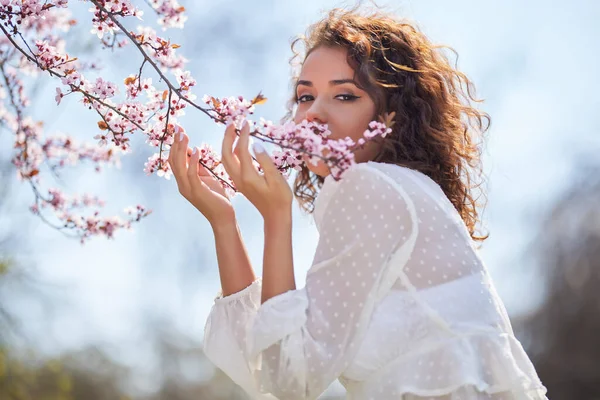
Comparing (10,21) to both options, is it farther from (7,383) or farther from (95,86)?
(7,383)

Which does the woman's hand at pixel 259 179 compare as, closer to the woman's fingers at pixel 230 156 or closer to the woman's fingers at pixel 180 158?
the woman's fingers at pixel 230 156

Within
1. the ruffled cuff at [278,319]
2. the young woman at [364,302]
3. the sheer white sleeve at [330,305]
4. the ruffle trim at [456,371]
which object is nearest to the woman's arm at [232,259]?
the young woman at [364,302]

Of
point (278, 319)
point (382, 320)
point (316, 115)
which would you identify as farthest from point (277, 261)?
point (316, 115)

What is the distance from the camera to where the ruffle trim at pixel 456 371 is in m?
1.38

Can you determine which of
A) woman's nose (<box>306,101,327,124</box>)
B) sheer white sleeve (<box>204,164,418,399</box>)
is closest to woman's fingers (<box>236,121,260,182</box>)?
sheer white sleeve (<box>204,164,418,399</box>)

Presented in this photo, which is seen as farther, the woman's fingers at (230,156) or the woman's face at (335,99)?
the woman's face at (335,99)

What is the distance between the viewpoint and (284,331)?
4.44 ft

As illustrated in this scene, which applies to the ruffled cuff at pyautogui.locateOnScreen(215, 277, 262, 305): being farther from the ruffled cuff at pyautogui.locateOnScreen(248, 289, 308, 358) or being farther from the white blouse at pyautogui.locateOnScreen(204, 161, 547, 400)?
the ruffled cuff at pyautogui.locateOnScreen(248, 289, 308, 358)

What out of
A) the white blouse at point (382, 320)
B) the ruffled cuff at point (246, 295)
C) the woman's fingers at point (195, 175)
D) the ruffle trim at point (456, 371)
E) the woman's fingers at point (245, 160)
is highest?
the woman's fingers at point (195, 175)

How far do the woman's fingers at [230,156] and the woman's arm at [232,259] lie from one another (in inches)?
8.8

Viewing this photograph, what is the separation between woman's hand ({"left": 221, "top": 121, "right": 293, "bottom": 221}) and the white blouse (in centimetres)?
11

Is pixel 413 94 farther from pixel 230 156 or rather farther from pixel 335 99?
pixel 230 156

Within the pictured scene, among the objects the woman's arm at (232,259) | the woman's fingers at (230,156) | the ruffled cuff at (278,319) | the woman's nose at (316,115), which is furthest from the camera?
the woman's nose at (316,115)

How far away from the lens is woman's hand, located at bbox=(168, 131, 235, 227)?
165 centimetres
